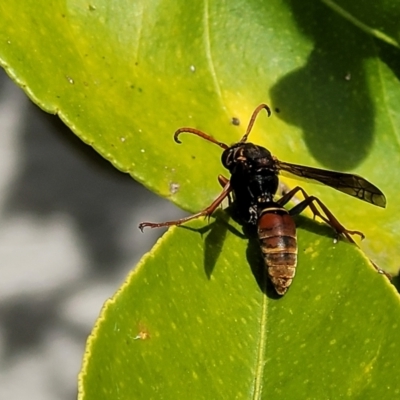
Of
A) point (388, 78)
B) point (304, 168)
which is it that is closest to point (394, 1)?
point (388, 78)

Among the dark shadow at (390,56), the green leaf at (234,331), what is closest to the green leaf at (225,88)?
the dark shadow at (390,56)

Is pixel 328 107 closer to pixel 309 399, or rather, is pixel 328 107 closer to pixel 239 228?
pixel 239 228

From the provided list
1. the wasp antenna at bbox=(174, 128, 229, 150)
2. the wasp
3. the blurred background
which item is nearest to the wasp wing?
the wasp

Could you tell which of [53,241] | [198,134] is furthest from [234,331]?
[53,241]

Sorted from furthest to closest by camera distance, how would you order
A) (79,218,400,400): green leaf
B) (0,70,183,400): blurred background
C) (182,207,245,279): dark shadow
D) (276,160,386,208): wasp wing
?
(0,70,183,400): blurred background, (276,160,386,208): wasp wing, (182,207,245,279): dark shadow, (79,218,400,400): green leaf

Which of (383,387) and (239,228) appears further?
(239,228)

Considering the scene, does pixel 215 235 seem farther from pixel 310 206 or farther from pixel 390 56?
pixel 390 56

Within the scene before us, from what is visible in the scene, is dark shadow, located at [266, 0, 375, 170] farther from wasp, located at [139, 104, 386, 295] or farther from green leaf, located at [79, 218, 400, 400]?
green leaf, located at [79, 218, 400, 400]
